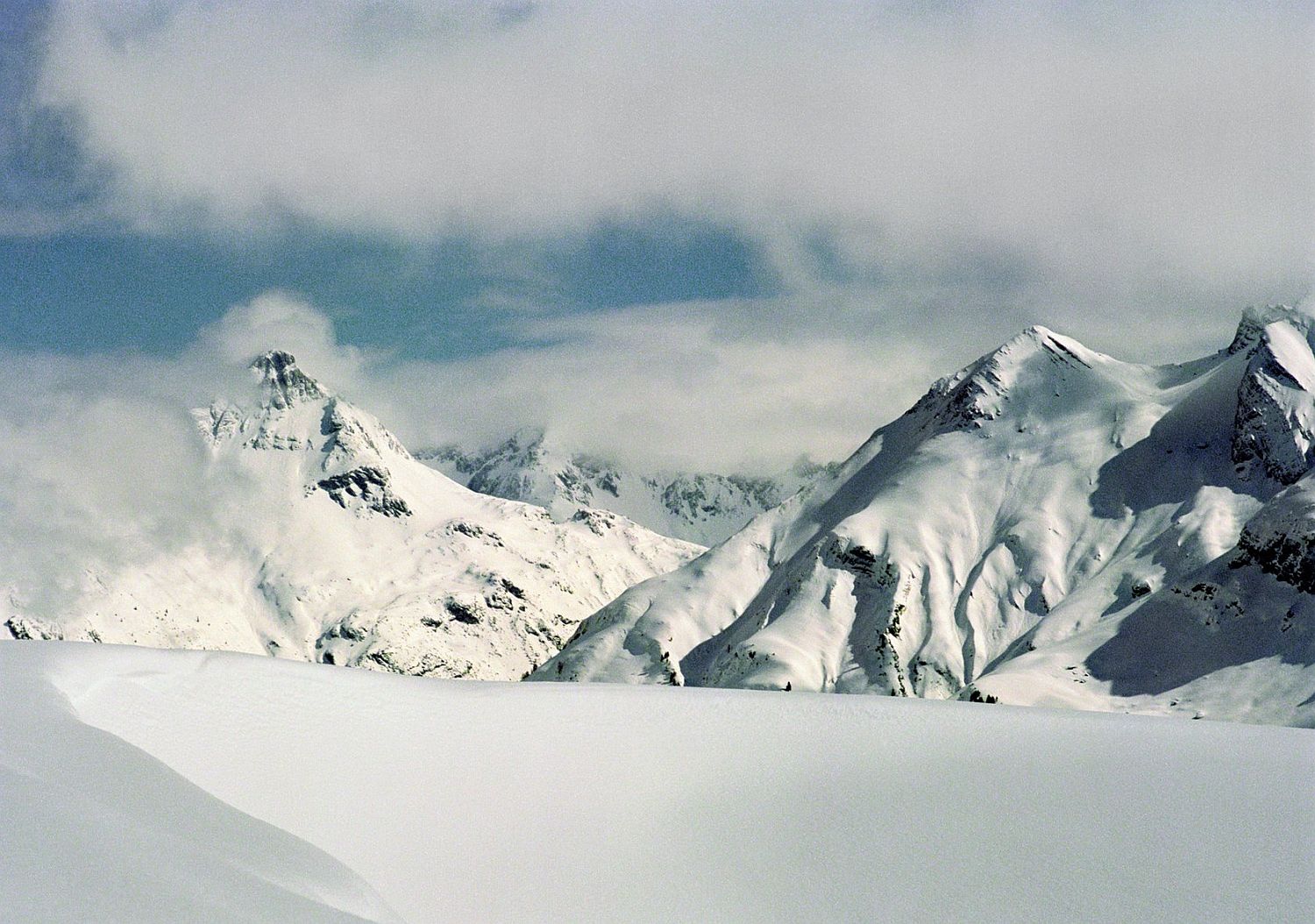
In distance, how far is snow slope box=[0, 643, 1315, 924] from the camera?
19703 millimetres

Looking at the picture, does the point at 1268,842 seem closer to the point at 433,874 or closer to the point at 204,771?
the point at 433,874

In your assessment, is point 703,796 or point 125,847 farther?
point 703,796

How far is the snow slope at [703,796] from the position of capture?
19.7 meters

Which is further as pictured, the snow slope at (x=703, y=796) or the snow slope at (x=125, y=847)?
the snow slope at (x=703, y=796)

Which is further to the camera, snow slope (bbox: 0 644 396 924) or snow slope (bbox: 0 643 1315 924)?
snow slope (bbox: 0 643 1315 924)

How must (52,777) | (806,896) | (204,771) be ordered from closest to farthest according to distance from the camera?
(52,777) → (806,896) → (204,771)

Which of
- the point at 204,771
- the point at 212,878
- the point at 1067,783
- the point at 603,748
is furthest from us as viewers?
the point at 603,748

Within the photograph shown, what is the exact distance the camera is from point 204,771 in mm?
21438

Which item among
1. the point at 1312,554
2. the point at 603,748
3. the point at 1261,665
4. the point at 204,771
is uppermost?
the point at 204,771

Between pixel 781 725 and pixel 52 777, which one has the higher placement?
pixel 52 777

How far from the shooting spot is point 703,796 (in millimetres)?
23531

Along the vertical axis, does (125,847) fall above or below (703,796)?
above

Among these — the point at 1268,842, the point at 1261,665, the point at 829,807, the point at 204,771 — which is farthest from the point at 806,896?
the point at 1261,665

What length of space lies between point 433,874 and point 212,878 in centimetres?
615
